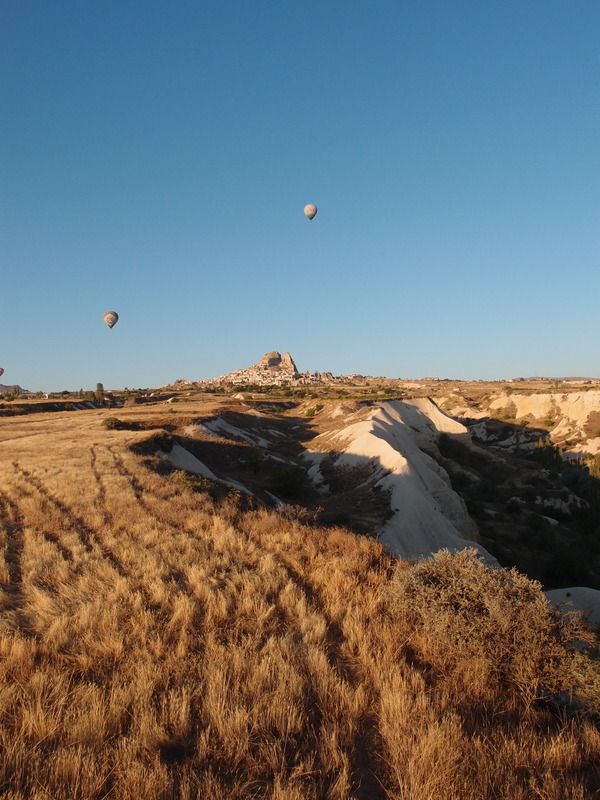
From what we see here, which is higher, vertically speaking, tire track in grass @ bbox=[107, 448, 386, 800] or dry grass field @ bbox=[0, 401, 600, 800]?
dry grass field @ bbox=[0, 401, 600, 800]

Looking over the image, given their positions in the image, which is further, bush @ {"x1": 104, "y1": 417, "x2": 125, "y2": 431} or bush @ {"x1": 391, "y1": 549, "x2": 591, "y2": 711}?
bush @ {"x1": 104, "y1": 417, "x2": 125, "y2": 431}

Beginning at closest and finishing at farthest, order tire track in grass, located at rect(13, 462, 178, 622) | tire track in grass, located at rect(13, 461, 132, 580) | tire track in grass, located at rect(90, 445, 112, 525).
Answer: tire track in grass, located at rect(13, 462, 178, 622)
tire track in grass, located at rect(13, 461, 132, 580)
tire track in grass, located at rect(90, 445, 112, 525)

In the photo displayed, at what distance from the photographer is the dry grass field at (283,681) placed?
3.64m

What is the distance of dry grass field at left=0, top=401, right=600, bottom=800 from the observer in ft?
11.9

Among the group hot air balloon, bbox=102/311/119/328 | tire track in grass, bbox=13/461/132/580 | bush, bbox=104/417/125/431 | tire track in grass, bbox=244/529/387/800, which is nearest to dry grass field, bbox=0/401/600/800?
tire track in grass, bbox=244/529/387/800

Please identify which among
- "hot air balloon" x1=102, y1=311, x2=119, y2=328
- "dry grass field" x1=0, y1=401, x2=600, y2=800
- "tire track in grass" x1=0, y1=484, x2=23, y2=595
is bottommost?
"tire track in grass" x1=0, y1=484, x2=23, y2=595

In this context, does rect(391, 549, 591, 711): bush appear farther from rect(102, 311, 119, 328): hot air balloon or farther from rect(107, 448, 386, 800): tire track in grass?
rect(102, 311, 119, 328): hot air balloon

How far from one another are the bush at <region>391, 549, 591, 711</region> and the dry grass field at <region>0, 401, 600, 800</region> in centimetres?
2

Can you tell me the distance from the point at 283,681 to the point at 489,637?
104 inches

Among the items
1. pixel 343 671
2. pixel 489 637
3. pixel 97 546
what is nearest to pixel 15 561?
pixel 97 546

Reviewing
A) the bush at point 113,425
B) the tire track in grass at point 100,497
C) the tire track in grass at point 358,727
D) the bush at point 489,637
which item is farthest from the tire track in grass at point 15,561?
the bush at point 113,425

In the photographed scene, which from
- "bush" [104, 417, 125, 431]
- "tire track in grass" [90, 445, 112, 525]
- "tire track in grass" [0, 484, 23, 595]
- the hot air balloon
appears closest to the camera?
"tire track in grass" [0, 484, 23, 595]

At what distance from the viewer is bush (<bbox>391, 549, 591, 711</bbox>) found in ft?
16.3

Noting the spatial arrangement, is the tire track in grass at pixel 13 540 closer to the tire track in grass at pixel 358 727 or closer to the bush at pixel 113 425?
the tire track in grass at pixel 358 727
